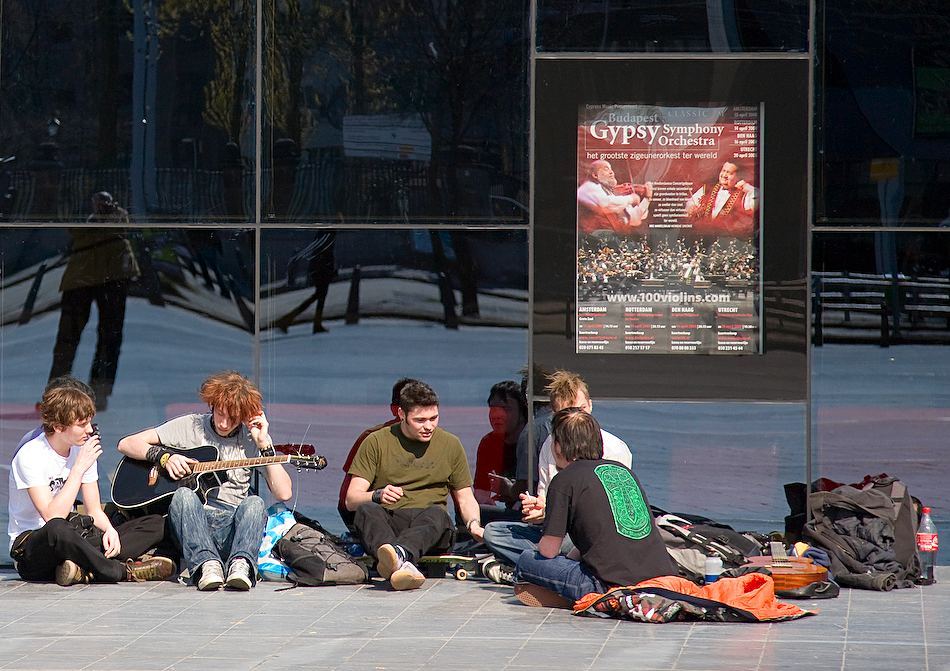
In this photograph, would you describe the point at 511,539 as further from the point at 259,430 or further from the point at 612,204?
the point at 612,204

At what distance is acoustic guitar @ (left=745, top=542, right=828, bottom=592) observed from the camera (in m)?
7.93

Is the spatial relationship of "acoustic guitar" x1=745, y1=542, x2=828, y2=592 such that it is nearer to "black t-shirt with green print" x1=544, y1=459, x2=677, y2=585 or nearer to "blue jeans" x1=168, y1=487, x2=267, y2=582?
"black t-shirt with green print" x1=544, y1=459, x2=677, y2=585

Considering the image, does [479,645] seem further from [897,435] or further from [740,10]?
[740,10]

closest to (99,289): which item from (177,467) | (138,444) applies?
(138,444)

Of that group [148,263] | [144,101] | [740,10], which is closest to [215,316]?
[148,263]

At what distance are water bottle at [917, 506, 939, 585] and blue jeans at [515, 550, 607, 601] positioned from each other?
82.7 inches

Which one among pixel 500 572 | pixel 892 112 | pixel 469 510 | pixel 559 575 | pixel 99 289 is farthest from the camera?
pixel 99 289

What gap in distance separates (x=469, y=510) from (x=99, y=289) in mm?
2827

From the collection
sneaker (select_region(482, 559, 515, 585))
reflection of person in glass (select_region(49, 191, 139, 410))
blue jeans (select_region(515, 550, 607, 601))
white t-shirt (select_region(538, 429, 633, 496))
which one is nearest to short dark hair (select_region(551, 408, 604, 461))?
blue jeans (select_region(515, 550, 607, 601))

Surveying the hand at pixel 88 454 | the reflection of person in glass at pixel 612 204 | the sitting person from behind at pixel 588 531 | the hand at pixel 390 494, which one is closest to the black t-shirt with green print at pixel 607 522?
the sitting person from behind at pixel 588 531

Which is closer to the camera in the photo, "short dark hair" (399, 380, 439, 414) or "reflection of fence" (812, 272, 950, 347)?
"short dark hair" (399, 380, 439, 414)

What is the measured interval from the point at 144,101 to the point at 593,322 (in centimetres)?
316

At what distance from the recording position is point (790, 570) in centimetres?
802

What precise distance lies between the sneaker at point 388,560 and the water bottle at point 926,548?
2.92 metres
